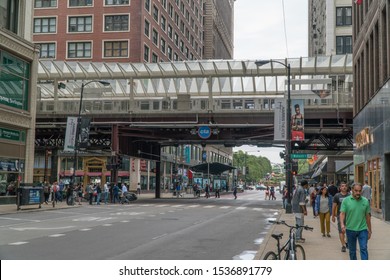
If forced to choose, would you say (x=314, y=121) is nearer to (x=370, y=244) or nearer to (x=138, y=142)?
(x=138, y=142)

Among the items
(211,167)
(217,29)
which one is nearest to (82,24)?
(211,167)

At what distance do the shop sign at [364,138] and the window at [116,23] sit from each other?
156ft

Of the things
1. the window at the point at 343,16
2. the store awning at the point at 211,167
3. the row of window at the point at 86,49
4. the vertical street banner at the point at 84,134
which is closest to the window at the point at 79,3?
the row of window at the point at 86,49

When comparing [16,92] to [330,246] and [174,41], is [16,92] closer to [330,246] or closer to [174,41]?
[330,246]

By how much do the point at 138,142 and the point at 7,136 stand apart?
81.5 feet

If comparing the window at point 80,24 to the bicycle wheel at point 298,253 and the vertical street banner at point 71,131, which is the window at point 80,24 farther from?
the bicycle wheel at point 298,253

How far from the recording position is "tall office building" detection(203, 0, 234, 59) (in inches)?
4756

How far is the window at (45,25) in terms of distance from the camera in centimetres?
7655

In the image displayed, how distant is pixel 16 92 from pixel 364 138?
22.4m

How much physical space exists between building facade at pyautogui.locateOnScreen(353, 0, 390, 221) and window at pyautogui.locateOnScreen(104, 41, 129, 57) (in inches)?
1727

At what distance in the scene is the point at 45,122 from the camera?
5022cm

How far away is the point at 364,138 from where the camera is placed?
1147 inches
